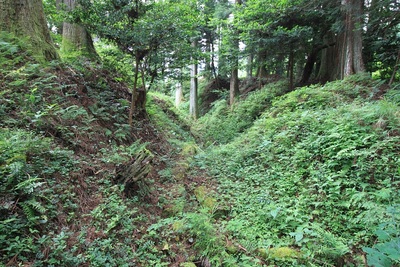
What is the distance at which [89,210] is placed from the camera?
11.1 ft

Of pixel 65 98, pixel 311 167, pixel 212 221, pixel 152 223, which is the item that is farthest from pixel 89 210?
pixel 311 167

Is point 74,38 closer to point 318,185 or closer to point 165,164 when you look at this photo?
point 165,164

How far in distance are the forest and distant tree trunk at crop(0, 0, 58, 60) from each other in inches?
1.0

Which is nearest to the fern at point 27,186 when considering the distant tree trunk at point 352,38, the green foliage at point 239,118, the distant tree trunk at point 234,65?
the green foliage at point 239,118

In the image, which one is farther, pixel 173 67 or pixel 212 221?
pixel 173 67

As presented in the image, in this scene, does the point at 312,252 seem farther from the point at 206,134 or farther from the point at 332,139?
the point at 206,134

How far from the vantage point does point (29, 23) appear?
18.6ft

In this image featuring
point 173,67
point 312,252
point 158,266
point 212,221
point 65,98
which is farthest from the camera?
point 173,67

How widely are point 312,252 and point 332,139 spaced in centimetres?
269

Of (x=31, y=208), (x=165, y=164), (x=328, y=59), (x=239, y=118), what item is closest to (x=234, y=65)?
(x=239, y=118)

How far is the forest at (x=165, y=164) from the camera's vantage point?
298 centimetres

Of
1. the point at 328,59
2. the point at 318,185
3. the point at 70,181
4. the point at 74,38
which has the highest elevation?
the point at 74,38

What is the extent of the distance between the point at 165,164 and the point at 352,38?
26.1ft

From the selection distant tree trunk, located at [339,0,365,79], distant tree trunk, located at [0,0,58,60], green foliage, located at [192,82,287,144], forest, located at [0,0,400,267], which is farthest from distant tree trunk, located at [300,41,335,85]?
distant tree trunk, located at [0,0,58,60]
